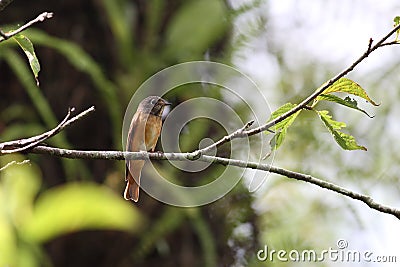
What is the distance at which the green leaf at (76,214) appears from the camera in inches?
77.2

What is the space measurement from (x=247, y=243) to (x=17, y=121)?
90cm

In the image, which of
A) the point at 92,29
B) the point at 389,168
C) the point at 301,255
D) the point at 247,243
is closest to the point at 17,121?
the point at 92,29

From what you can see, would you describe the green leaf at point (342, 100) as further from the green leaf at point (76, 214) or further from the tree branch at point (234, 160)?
the green leaf at point (76, 214)

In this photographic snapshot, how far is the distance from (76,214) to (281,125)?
3.97ft

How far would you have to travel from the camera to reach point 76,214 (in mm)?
2014

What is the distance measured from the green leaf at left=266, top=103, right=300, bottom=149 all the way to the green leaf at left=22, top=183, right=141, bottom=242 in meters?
1.08

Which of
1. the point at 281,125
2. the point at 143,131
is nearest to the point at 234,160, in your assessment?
the point at 281,125

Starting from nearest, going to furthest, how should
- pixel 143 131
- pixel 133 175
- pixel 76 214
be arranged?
pixel 143 131, pixel 133 175, pixel 76 214

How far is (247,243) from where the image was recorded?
2305 mm

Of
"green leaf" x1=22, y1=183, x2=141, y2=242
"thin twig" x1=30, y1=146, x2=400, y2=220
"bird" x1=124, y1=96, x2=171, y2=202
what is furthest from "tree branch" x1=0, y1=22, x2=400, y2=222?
"green leaf" x1=22, y1=183, x2=141, y2=242

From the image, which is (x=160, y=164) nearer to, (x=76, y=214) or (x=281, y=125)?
(x=76, y=214)

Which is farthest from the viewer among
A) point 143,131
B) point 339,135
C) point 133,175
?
point 133,175

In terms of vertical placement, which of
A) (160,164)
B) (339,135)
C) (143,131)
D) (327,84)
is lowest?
(160,164)

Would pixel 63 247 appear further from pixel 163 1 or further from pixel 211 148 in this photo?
pixel 211 148
